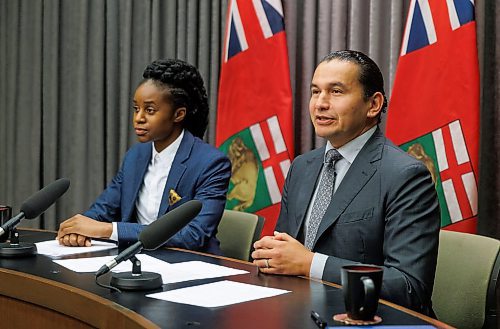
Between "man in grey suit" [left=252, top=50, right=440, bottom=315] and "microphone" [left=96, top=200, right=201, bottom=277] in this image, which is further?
"man in grey suit" [left=252, top=50, right=440, bottom=315]

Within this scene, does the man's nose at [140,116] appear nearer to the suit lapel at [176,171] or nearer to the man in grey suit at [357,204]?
the suit lapel at [176,171]

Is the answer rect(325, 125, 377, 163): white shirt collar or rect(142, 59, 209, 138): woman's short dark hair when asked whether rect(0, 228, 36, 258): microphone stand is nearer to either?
rect(142, 59, 209, 138): woman's short dark hair

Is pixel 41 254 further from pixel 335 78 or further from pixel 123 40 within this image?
pixel 123 40

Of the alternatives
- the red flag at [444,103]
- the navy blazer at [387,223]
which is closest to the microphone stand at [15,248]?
the navy blazer at [387,223]

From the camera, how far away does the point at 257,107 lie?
3594 mm

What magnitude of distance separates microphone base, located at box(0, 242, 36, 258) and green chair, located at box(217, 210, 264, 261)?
2.78ft

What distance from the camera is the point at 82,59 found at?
180 inches

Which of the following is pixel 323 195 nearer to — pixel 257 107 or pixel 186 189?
pixel 186 189

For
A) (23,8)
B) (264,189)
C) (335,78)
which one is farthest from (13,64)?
(335,78)

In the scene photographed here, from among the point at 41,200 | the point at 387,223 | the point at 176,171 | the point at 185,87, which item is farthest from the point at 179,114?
the point at 387,223

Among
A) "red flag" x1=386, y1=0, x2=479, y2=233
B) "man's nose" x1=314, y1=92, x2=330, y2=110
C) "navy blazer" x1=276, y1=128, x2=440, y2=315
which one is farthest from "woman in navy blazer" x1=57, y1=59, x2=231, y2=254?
"red flag" x1=386, y1=0, x2=479, y2=233

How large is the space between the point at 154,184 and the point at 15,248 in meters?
0.75

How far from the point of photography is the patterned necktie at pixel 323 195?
219 centimetres

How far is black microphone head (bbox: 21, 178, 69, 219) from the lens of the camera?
→ 2.26m
